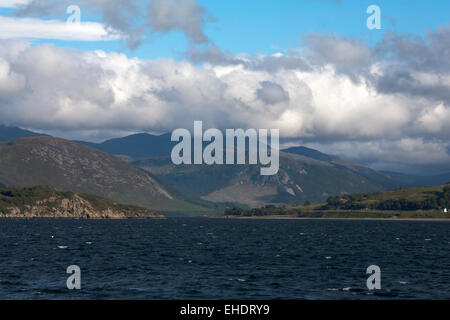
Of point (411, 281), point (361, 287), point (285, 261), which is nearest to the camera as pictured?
point (361, 287)

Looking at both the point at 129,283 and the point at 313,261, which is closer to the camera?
the point at 129,283

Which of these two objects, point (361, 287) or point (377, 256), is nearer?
point (361, 287)

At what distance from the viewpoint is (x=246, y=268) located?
390ft

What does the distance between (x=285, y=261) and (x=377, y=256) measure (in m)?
30.3
